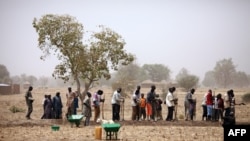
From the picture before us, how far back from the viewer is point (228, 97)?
752 inches

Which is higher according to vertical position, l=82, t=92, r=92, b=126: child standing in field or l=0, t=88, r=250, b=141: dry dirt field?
l=82, t=92, r=92, b=126: child standing in field

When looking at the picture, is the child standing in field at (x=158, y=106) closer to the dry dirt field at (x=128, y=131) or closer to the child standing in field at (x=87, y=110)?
the dry dirt field at (x=128, y=131)

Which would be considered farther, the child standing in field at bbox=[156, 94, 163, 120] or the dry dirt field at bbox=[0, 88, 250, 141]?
the child standing in field at bbox=[156, 94, 163, 120]

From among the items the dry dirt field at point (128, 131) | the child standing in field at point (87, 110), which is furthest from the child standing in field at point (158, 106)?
the child standing in field at point (87, 110)

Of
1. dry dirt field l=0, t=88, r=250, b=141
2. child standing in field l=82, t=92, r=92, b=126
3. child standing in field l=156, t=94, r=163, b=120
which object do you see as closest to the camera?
dry dirt field l=0, t=88, r=250, b=141

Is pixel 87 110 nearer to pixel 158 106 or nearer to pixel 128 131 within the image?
pixel 128 131

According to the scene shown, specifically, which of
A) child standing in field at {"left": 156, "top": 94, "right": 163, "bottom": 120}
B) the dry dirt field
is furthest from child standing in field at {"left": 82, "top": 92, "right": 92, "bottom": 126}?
child standing in field at {"left": 156, "top": 94, "right": 163, "bottom": 120}

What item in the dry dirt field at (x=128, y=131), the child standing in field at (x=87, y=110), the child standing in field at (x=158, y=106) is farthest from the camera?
the child standing in field at (x=158, y=106)

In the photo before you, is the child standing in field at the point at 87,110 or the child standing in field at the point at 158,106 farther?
the child standing in field at the point at 158,106

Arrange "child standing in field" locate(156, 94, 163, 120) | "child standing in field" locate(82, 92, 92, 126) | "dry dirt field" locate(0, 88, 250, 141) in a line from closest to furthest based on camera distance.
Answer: "dry dirt field" locate(0, 88, 250, 141), "child standing in field" locate(82, 92, 92, 126), "child standing in field" locate(156, 94, 163, 120)

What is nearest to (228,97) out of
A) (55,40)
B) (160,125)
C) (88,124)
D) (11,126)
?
(160,125)

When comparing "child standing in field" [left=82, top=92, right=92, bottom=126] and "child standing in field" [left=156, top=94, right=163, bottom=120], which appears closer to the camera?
"child standing in field" [left=82, top=92, right=92, bottom=126]

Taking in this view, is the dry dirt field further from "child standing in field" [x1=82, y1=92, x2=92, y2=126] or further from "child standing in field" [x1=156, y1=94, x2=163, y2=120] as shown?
"child standing in field" [x1=156, y1=94, x2=163, y2=120]

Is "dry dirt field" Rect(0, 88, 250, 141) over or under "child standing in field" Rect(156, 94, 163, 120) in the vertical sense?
under
